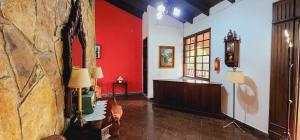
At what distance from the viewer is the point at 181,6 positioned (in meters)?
5.63

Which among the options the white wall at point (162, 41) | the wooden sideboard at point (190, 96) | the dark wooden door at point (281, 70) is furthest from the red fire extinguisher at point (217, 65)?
the white wall at point (162, 41)

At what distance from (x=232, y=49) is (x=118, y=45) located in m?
4.47

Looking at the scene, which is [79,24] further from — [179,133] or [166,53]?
[166,53]

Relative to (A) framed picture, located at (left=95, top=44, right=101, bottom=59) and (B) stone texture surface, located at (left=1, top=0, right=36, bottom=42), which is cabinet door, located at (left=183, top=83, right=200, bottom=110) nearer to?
(A) framed picture, located at (left=95, top=44, right=101, bottom=59)

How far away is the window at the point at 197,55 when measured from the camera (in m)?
5.41

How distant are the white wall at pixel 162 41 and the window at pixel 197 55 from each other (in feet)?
0.84

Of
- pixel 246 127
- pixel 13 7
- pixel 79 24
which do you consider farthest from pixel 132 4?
pixel 13 7

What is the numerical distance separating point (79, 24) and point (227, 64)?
133 inches

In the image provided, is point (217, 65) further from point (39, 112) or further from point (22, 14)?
point (22, 14)

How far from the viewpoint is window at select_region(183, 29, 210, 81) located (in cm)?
541

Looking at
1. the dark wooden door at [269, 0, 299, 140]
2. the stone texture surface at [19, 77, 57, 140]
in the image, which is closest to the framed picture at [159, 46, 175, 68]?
the dark wooden door at [269, 0, 299, 140]

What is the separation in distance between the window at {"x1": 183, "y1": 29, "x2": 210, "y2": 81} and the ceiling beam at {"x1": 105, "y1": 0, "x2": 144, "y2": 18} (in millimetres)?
2234

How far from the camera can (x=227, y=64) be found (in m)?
4.32

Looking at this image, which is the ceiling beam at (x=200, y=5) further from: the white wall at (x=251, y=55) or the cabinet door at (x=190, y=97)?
the cabinet door at (x=190, y=97)
